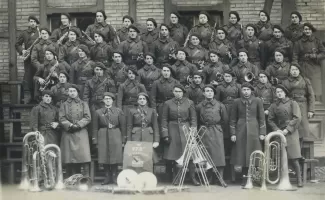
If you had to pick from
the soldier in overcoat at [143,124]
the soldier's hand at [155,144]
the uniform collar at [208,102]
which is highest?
the uniform collar at [208,102]

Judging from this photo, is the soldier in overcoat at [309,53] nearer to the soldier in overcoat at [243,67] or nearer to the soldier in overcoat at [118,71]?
the soldier in overcoat at [243,67]

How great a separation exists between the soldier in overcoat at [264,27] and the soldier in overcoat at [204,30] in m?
0.87

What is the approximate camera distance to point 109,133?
9688 millimetres

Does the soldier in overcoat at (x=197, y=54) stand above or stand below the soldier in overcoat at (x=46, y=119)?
above

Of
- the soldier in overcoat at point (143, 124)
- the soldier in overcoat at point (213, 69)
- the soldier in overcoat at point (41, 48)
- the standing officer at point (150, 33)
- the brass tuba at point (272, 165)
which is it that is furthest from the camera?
the soldier in overcoat at point (41, 48)

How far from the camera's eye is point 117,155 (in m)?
9.69

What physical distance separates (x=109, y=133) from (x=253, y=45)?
3013 mm

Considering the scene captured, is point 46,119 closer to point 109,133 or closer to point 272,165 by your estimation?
point 109,133

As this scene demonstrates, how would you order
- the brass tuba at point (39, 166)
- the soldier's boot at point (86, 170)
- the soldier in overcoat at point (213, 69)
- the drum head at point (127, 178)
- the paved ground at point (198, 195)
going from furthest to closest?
the soldier in overcoat at point (213, 69)
the soldier's boot at point (86, 170)
the brass tuba at point (39, 166)
the drum head at point (127, 178)
the paved ground at point (198, 195)

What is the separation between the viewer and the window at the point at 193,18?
11781 millimetres

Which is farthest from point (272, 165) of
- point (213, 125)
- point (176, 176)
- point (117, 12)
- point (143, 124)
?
point (117, 12)

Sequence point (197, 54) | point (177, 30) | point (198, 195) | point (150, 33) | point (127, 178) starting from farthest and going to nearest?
point (177, 30)
point (150, 33)
point (197, 54)
point (127, 178)
point (198, 195)

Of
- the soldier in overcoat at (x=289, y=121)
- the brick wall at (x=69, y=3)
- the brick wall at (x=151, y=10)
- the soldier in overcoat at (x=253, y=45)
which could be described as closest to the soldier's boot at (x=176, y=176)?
the soldier in overcoat at (x=289, y=121)

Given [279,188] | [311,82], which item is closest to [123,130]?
[279,188]
